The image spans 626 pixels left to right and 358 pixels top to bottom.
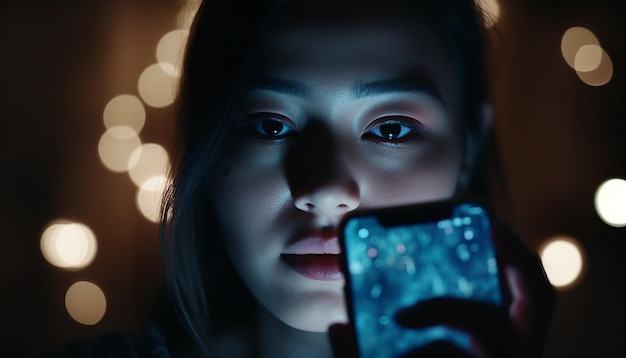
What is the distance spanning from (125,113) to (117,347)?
1.07m

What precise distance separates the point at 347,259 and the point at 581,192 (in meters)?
1.26

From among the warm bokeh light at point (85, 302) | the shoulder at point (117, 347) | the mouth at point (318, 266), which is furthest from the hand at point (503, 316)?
the warm bokeh light at point (85, 302)

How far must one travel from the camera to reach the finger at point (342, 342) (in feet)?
1.84

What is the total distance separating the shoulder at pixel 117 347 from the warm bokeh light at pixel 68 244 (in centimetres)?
93

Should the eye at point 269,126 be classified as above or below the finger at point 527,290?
above

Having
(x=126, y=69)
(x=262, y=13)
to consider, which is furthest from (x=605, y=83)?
(x=126, y=69)

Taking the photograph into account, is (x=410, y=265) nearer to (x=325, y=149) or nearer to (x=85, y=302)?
(x=325, y=149)

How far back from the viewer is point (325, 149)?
2.16 ft

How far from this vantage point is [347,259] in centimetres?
58

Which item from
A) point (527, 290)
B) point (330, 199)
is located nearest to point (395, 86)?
point (330, 199)

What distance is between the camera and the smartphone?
561 millimetres

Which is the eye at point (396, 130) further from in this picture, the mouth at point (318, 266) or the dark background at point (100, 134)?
the dark background at point (100, 134)

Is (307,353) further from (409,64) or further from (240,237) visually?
(409,64)

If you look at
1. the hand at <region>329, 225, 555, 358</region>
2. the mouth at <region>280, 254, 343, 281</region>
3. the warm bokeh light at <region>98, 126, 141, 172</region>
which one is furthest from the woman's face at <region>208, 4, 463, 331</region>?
the warm bokeh light at <region>98, 126, 141, 172</region>
